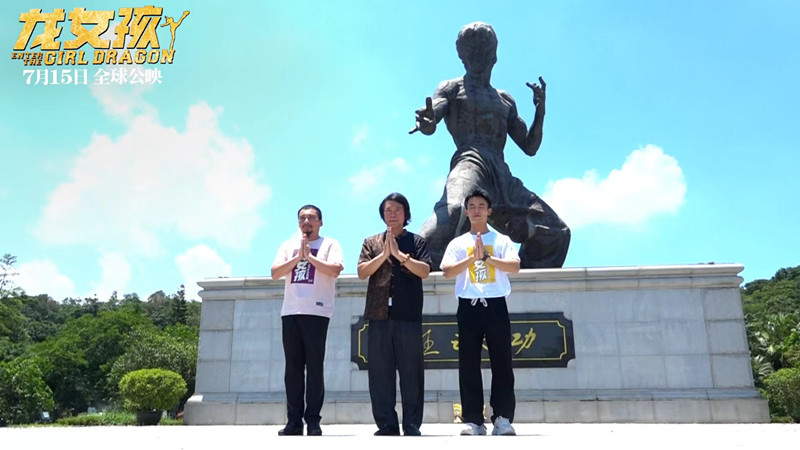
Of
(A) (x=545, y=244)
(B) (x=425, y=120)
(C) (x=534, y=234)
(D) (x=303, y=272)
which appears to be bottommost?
(D) (x=303, y=272)

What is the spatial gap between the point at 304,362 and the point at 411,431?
3.32 ft

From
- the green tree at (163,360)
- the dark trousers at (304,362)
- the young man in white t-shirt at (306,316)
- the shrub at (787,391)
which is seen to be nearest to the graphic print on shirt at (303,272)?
the young man in white t-shirt at (306,316)

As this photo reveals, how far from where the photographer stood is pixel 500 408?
430 cm

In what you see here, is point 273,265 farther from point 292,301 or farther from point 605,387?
point 605,387

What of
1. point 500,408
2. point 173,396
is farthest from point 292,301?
point 173,396

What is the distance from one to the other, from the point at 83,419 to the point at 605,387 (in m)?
20.4

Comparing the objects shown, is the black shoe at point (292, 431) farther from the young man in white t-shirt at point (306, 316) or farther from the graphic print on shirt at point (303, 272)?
the graphic print on shirt at point (303, 272)

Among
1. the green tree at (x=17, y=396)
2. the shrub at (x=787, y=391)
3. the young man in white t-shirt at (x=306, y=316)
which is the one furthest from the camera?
the green tree at (x=17, y=396)

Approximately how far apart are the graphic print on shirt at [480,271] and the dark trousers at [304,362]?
1107mm

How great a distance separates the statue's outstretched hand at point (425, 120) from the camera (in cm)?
816

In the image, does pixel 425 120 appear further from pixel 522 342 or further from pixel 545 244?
pixel 522 342

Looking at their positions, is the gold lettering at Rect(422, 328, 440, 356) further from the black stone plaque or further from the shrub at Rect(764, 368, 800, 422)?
the shrub at Rect(764, 368, 800, 422)

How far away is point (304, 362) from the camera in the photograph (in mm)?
4672

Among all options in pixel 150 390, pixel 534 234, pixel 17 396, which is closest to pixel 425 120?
pixel 534 234
